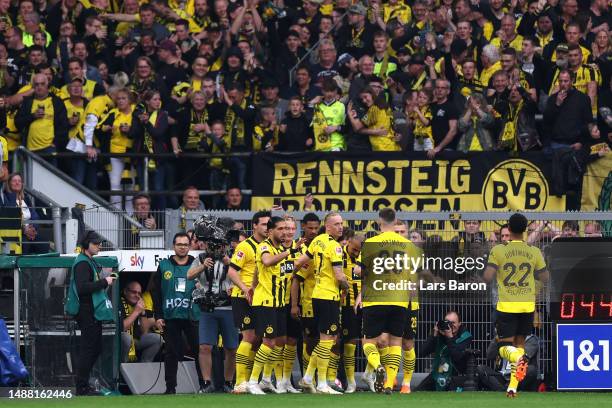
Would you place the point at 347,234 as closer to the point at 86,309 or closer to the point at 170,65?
the point at 86,309

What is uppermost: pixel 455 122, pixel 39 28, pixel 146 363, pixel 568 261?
pixel 39 28

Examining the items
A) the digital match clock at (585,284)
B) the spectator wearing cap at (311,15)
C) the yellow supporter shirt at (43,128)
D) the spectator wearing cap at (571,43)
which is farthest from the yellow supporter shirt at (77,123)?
the digital match clock at (585,284)

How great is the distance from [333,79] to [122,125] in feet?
10.7

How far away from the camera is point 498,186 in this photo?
21672mm

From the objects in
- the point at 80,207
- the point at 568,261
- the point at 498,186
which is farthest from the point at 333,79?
the point at 568,261

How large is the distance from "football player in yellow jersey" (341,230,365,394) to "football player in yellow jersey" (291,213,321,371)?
374 millimetres

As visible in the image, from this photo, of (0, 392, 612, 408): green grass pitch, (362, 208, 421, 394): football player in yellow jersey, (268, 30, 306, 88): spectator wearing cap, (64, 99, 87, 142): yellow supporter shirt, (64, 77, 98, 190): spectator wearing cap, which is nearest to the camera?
(0, 392, 612, 408): green grass pitch

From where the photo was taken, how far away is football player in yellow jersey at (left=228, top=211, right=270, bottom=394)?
706 inches

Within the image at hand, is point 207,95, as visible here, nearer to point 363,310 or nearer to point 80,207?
point 80,207

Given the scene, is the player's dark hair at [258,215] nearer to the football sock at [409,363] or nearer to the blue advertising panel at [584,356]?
the football sock at [409,363]

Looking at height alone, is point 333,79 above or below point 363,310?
above

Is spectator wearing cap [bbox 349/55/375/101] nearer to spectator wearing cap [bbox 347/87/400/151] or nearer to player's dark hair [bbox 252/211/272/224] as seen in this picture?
spectator wearing cap [bbox 347/87/400/151]

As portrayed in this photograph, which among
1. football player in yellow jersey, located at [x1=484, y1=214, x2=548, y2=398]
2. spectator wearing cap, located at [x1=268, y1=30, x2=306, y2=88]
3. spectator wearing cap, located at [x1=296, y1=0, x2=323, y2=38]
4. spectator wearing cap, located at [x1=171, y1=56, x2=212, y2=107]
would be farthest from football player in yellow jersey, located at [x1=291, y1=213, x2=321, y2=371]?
spectator wearing cap, located at [x1=296, y1=0, x2=323, y2=38]

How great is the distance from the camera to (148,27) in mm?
25875
